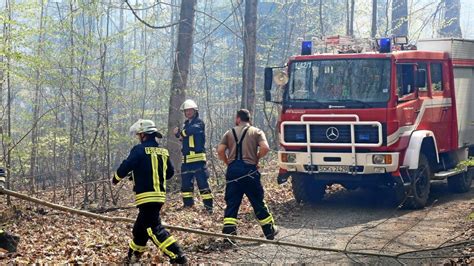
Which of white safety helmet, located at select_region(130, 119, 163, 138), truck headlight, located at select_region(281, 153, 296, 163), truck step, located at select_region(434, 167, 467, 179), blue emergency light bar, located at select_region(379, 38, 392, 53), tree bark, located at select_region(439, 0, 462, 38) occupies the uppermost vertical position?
tree bark, located at select_region(439, 0, 462, 38)

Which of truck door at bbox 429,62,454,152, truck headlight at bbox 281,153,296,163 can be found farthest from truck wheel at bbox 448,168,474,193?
truck headlight at bbox 281,153,296,163

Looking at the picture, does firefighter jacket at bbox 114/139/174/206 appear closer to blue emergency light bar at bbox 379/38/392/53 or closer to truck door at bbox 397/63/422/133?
truck door at bbox 397/63/422/133

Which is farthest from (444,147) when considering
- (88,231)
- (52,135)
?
(52,135)

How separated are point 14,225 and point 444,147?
8.21 metres

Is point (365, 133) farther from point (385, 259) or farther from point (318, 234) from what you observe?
point (385, 259)

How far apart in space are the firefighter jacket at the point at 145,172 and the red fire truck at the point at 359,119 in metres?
4.29

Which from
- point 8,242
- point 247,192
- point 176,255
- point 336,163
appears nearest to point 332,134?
point 336,163

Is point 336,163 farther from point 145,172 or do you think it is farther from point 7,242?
point 7,242

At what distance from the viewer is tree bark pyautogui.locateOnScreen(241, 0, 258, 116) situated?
18281mm

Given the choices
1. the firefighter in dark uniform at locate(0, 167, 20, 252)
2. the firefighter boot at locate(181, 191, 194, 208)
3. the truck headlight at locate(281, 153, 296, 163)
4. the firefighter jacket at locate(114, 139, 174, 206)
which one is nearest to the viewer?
the firefighter jacket at locate(114, 139, 174, 206)

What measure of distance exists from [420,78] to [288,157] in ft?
9.16

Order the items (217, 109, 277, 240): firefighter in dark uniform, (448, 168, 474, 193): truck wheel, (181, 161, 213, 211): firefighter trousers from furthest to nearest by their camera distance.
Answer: (448, 168, 474, 193): truck wheel → (181, 161, 213, 211): firefighter trousers → (217, 109, 277, 240): firefighter in dark uniform

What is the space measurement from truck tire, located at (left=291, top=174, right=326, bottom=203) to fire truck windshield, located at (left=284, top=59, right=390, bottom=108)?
1442 mm

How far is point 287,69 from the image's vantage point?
11.4 metres
